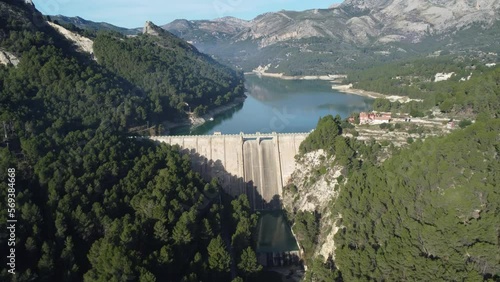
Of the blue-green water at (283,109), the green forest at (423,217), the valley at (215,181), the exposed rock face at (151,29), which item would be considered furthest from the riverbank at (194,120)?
the exposed rock face at (151,29)

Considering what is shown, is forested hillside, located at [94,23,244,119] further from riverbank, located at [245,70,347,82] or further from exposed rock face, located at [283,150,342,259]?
riverbank, located at [245,70,347,82]

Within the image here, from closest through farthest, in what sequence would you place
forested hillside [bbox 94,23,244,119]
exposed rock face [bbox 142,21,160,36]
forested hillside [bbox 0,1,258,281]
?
forested hillside [bbox 0,1,258,281] < forested hillside [bbox 94,23,244,119] < exposed rock face [bbox 142,21,160,36]

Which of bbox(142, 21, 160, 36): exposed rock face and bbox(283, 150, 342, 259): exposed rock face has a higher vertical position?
bbox(142, 21, 160, 36): exposed rock face

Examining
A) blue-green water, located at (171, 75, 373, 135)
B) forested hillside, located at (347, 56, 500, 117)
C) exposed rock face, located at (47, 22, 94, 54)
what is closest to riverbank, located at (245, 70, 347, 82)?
blue-green water, located at (171, 75, 373, 135)

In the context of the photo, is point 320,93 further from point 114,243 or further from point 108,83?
point 114,243

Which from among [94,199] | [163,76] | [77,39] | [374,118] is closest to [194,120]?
[163,76]

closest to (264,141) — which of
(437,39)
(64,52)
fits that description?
(64,52)
